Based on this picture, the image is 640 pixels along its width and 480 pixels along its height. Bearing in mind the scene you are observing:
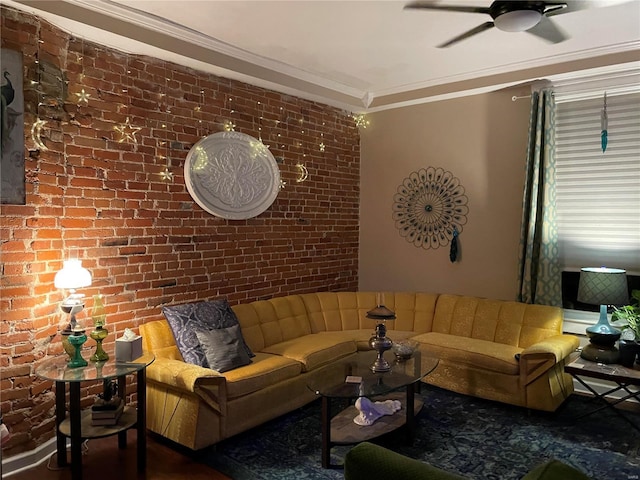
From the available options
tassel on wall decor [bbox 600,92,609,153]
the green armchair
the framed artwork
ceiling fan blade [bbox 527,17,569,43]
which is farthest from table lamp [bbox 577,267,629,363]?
the framed artwork

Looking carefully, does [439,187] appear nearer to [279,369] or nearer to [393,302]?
[393,302]

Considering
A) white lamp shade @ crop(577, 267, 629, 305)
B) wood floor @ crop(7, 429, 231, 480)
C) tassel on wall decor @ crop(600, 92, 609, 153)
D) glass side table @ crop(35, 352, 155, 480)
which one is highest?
tassel on wall decor @ crop(600, 92, 609, 153)

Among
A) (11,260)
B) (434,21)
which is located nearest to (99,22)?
(11,260)

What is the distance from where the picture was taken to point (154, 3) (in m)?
3.15

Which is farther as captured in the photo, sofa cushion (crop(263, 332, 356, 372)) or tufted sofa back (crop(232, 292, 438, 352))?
tufted sofa back (crop(232, 292, 438, 352))

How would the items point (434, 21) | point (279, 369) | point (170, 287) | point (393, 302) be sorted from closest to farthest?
point (434, 21) → point (279, 369) → point (170, 287) → point (393, 302)

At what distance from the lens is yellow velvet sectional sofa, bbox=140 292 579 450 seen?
3.18 metres

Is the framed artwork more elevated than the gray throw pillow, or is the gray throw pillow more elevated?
the framed artwork

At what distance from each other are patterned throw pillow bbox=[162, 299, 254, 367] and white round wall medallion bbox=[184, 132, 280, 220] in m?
0.86

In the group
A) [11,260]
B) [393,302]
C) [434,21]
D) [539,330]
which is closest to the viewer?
[11,260]

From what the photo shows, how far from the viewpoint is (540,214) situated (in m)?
4.40

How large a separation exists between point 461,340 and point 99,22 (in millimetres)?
3819

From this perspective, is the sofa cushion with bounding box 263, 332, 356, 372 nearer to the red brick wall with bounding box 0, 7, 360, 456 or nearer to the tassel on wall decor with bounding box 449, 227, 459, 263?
the red brick wall with bounding box 0, 7, 360, 456

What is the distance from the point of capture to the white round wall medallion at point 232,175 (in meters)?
4.05
